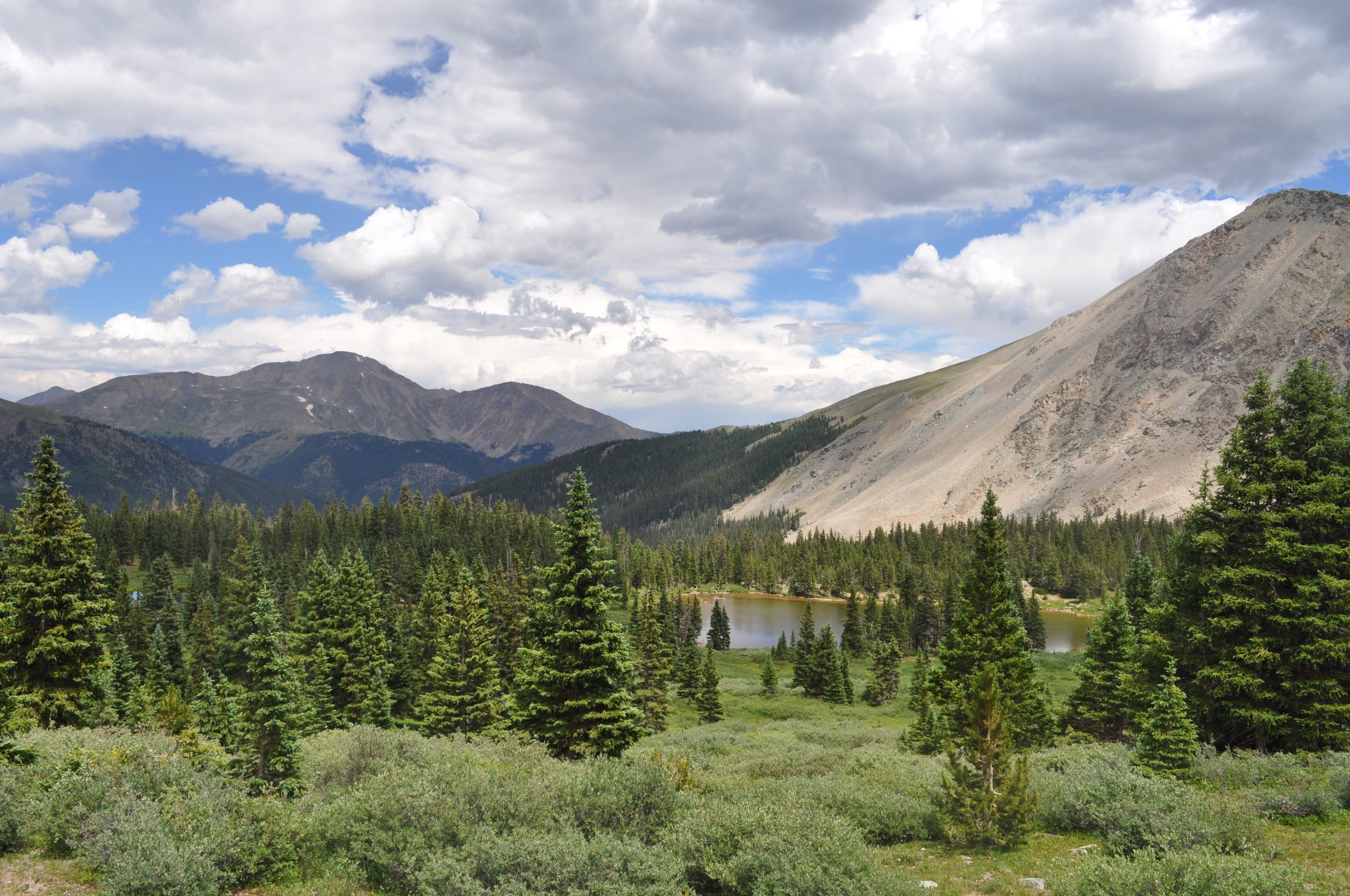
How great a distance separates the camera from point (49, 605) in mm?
30188

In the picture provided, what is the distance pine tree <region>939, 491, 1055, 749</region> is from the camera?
29.9m

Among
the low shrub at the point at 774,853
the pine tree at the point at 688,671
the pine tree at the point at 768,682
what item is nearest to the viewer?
the low shrub at the point at 774,853

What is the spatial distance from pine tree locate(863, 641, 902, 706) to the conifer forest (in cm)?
1049

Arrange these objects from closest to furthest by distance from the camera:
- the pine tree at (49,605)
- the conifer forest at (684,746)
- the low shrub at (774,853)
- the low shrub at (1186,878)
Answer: the low shrub at (1186,878)
the low shrub at (774,853)
the conifer forest at (684,746)
the pine tree at (49,605)

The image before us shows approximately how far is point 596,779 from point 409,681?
4614 centimetres

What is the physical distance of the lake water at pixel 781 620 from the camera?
11812cm

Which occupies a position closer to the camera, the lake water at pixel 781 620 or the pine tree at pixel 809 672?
the pine tree at pixel 809 672

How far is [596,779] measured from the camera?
58.7 ft

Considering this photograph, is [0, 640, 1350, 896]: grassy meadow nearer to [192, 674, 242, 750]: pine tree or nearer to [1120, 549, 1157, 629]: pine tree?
[192, 674, 242, 750]: pine tree

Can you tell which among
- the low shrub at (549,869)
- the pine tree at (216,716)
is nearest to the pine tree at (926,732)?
the low shrub at (549,869)

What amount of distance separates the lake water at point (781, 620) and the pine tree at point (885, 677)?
92.6 feet

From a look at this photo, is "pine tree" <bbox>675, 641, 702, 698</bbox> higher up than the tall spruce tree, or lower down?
lower down

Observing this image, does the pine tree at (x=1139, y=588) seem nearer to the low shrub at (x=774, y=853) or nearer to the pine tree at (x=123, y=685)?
the low shrub at (x=774, y=853)

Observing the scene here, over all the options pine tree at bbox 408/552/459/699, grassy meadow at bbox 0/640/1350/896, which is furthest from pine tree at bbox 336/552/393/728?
grassy meadow at bbox 0/640/1350/896
